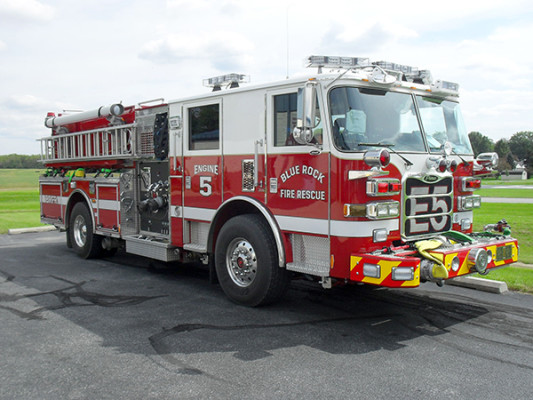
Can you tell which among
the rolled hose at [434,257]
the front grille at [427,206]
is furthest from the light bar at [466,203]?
the rolled hose at [434,257]

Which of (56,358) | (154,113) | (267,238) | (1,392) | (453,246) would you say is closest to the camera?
(1,392)

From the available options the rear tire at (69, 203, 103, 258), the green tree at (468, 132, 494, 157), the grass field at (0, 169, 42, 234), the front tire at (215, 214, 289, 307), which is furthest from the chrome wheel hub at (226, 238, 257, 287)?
the green tree at (468, 132, 494, 157)

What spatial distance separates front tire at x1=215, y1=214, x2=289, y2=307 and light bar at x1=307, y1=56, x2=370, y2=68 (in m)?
1.87

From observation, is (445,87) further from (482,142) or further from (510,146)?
(510,146)

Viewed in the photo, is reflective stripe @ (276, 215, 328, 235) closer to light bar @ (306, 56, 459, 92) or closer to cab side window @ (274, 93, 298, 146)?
cab side window @ (274, 93, 298, 146)

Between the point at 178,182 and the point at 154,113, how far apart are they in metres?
1.31

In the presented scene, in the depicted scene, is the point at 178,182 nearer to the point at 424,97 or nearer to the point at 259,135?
the point at 259,135

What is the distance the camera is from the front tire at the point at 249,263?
582cm

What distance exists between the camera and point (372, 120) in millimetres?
5363

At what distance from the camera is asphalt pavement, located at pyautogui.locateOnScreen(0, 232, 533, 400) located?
3.96 m

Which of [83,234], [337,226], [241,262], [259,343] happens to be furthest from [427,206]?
[83,234]

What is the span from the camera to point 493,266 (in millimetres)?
5574

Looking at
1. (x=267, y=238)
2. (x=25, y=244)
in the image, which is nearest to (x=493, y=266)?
(x=267, y=238)

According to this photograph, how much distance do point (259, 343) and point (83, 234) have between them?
5.98m
